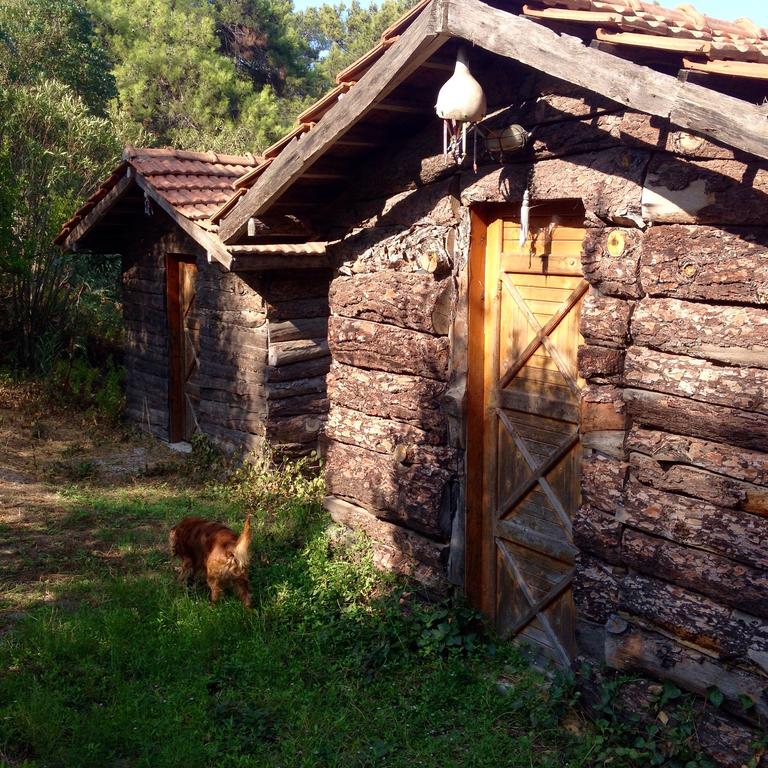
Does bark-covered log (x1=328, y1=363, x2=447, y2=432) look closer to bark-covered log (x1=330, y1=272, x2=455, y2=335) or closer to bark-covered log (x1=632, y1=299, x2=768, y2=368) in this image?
bark-covered log (x1=330, y1=272, x2=455, y2=335)

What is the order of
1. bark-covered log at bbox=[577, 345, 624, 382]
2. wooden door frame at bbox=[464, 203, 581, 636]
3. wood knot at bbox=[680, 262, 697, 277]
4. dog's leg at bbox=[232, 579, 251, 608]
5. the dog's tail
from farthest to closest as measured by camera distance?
dog's leg at bbox=[232, 579, 251, 608] < the dog's tail < wooden door frame at bbox=[464, 203, 581, 636] < bark-covered log at bbox=[577, 345, 624, 382] < wood knot at bbox=[680, 262, 697, 277]

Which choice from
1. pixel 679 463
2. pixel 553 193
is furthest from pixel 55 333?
pixel 679 463

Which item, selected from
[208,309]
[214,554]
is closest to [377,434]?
[214,554]

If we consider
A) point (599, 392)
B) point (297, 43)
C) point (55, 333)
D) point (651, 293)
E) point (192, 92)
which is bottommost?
point (55, 333)

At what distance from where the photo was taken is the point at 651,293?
4492mm

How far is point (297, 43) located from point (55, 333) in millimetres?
22368

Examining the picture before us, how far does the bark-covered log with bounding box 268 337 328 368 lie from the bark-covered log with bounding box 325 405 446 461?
202 cm

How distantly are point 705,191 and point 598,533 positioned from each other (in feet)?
6.24

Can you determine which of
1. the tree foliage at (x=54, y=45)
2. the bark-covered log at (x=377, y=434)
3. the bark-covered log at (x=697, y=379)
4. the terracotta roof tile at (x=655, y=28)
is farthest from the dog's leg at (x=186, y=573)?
the tree foliage at (x=54, y=45)

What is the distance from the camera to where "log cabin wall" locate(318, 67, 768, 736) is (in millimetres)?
4098

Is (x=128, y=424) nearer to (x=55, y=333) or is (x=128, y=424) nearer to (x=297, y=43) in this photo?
(x=55, y=333)

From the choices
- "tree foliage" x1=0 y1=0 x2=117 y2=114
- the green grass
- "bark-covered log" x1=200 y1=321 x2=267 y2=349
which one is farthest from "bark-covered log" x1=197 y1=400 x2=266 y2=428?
"tree foliage" x1=0 y1=0 x2=117 y2=114

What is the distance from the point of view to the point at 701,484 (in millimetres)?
→ 4289

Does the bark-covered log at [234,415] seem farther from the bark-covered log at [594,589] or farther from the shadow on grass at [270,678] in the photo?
the bark-covered log at [594,589]
